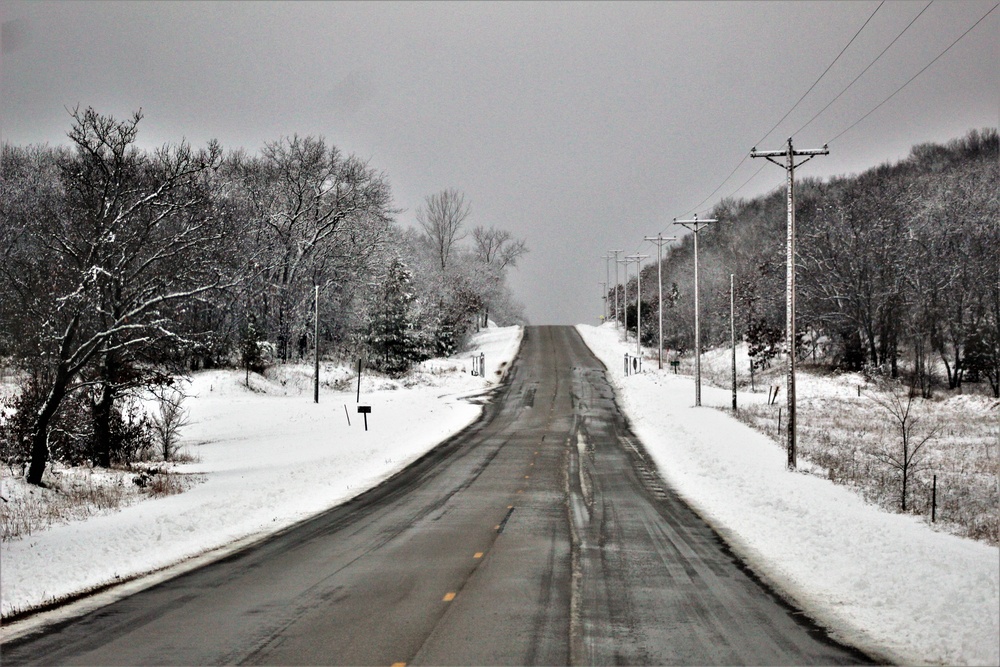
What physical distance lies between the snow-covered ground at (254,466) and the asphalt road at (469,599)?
1440 mm

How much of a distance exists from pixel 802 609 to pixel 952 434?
104ft

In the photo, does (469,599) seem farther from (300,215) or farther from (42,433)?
(300,215)

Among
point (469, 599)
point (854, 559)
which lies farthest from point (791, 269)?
point (469, 599)

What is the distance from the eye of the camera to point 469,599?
969cm

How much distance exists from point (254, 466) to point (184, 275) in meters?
7.02

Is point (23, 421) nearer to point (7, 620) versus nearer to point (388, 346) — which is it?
point (7, 620)

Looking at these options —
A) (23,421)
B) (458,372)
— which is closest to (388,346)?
(458,372)

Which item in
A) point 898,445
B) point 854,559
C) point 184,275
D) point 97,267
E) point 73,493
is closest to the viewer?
point 854,559

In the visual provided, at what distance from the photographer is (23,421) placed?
946 inches

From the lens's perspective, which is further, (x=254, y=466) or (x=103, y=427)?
(x=254, y=466)

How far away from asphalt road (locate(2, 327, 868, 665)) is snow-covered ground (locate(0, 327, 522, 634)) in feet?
4.72

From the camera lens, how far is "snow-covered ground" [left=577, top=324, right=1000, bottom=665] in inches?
315

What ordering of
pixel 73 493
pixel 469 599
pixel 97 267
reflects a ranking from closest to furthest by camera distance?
pixel 469 599
pixel 73 493
pixel 97 267

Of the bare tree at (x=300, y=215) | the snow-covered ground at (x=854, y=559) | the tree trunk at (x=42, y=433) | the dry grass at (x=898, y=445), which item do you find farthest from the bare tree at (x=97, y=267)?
the bare tree at (x=300, y=215)
